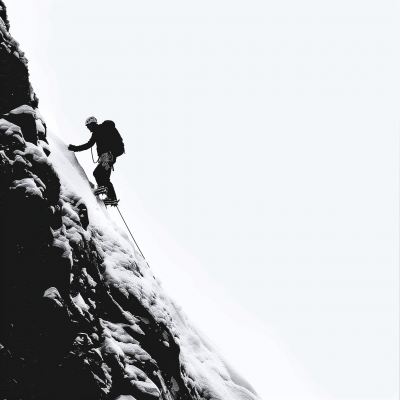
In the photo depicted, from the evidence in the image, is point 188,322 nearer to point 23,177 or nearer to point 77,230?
point 77,230

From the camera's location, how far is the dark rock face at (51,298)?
6906 millimetres

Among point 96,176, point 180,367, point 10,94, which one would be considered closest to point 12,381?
point 180,367

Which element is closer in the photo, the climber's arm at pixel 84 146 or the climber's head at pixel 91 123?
the climber's arm at pixel 84 146

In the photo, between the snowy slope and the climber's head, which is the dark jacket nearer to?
the climber's head

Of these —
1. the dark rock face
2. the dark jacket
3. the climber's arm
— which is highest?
the dark jacket

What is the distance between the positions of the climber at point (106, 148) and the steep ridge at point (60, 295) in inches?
75.6

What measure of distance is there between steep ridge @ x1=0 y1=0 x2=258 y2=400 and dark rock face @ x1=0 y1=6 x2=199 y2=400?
0.01m

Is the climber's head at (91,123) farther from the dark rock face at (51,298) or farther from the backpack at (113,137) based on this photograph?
the dark rock face at (51,298)

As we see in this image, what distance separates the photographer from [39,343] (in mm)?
6957

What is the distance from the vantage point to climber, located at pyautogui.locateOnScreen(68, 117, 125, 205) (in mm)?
11836

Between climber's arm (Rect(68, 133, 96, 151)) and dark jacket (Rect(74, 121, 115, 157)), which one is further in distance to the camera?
dark jacket (Rect(74, 121, 115, 157))

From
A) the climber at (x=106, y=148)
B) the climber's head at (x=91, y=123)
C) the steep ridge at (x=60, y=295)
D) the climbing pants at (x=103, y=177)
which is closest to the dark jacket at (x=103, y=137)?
the climber at (x=106, y=148)

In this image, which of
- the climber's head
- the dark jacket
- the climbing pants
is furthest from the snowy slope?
the climber's head

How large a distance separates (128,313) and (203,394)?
248 centimetres
